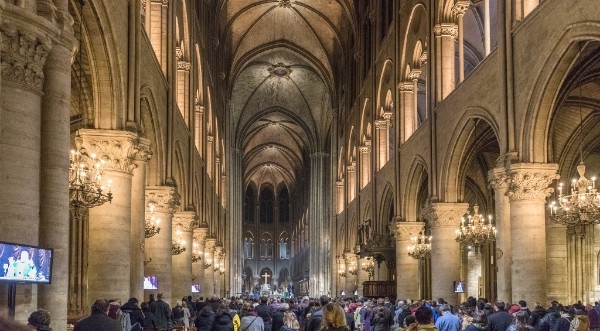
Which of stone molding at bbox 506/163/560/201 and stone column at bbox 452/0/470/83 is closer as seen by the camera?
stone molding at bbox 506/163/560/201

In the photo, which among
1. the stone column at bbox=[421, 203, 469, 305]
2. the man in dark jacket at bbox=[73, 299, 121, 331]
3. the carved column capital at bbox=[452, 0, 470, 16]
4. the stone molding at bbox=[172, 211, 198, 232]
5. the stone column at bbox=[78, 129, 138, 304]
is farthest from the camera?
the stone molding at bbox=[172, 211, 198, 232]

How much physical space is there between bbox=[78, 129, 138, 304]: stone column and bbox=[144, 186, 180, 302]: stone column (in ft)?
18.4

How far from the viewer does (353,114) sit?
46.2 metres

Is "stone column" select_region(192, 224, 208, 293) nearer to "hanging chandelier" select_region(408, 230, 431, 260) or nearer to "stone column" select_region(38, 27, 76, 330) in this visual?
"hanging chandelier" select_region(408, 230, 431, 260)

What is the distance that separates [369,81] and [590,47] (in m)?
23.0

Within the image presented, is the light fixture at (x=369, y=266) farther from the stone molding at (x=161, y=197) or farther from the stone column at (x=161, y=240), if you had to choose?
the stone molding at (x=161, y=197)

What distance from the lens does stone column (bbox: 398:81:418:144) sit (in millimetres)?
30484

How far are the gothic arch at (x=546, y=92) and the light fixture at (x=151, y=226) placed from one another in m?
9.26

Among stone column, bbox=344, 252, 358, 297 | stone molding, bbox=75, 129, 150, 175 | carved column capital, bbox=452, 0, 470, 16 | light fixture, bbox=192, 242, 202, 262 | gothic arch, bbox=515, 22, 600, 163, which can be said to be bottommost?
stone column, bbox=344, 252, 358, 297

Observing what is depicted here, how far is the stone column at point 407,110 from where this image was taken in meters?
30.5

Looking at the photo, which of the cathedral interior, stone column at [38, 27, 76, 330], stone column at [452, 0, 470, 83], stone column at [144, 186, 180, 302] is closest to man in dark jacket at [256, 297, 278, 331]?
the cathedral interior

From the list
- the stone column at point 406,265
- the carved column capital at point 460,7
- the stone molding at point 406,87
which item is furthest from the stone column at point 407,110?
the carved column capital at point 460,7

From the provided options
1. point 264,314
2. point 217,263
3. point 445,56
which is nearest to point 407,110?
point 445,56

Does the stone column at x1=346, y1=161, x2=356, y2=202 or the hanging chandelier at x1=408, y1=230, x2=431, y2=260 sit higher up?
the stone column at x1=346, y1=161, x2=356, y2=202
